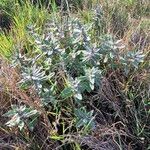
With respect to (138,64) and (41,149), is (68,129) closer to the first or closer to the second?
(41,149)

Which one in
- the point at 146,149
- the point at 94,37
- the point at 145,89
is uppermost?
the point at 94,37

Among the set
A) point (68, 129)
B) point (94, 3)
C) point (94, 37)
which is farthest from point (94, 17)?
point (68, 129)

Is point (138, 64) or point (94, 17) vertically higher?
point (94, 17)

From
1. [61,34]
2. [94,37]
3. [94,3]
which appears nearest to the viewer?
[61,34]

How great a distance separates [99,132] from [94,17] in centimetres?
89

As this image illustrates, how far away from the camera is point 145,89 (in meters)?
2.35

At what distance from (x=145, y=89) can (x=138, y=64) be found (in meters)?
0.16

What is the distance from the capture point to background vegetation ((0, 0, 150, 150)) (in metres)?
2.13

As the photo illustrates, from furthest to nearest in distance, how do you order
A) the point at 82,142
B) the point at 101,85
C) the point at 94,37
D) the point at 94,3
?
the point at 94,3
the point at 94,37
the point at 101,85
the point at 82,142

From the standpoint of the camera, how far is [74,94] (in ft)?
6.95

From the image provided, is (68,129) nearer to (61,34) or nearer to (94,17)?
(61,34)

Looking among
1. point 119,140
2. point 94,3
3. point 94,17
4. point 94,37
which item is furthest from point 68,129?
point 94,3

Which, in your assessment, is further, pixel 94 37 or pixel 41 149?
pixel 94 37

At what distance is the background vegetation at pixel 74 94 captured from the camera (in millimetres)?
2131
